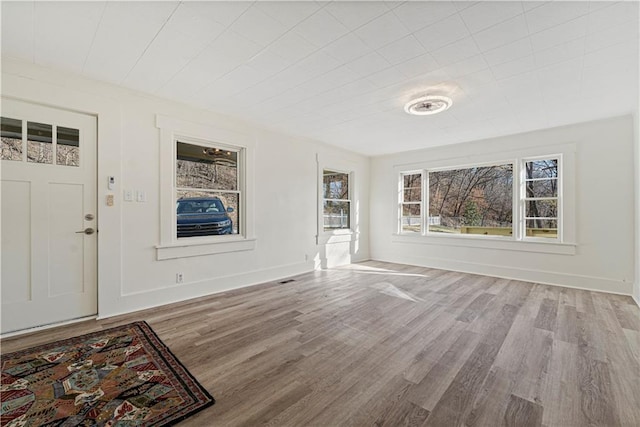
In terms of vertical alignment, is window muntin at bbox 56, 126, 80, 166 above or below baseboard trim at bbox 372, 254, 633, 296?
above

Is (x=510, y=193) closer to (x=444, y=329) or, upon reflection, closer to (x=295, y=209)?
(x=444, y=329)

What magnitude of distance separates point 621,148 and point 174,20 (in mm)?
5586

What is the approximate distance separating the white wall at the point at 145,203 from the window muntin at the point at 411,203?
2914 millimetres

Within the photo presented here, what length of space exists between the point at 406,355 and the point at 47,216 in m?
3.60

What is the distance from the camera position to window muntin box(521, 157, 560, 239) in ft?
14.6

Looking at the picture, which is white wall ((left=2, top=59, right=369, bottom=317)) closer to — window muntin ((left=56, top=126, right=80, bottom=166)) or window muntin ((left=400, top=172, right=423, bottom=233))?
window muntin ((left=56, top=126, right=80, bottom=166))

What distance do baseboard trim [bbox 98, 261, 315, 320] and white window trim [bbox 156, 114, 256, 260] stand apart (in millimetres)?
406

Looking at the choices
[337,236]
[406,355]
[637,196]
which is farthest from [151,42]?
[637,196]

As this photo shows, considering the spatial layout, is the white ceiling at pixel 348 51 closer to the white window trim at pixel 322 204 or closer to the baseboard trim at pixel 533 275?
the white window trim at pixel 322 204

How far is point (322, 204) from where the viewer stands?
5426 mm

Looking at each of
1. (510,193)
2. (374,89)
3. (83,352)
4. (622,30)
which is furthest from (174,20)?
(510,193)

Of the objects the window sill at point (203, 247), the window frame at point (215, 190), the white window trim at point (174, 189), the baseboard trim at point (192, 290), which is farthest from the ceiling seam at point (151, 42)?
the baseboard trim at point (192, 290)

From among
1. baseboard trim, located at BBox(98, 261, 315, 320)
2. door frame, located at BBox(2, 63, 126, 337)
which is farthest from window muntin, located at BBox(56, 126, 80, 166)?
baseboard trim, located at BBox(98, 261, 315, 320)

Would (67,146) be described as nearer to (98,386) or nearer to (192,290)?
(192,290)
